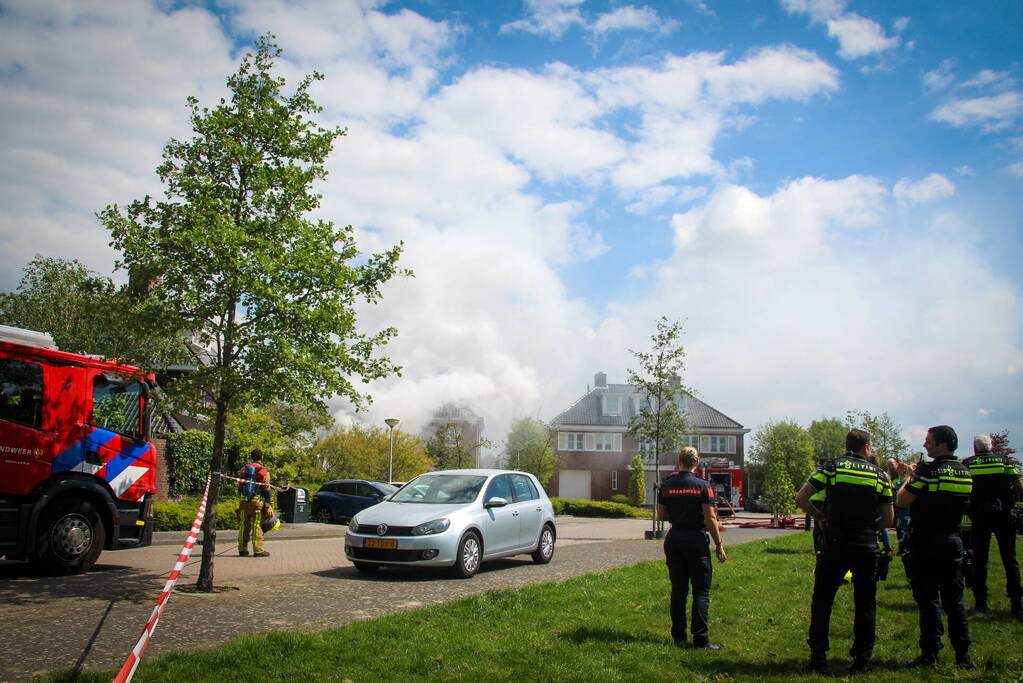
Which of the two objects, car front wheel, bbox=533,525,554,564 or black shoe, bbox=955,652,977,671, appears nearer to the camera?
black shoe, bbox=955,652,977,671

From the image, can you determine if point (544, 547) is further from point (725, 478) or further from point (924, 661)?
point (725, 478)

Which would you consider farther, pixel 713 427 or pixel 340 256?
pixel 713 427

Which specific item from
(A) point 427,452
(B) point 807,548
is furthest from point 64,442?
(A) point 427,452

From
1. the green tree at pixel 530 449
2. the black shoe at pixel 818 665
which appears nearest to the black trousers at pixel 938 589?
the black shoe at pixel 818 665

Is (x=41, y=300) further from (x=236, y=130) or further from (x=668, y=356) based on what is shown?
(x=236, y=130)

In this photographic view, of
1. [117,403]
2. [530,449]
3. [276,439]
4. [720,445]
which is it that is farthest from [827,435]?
[117,403]

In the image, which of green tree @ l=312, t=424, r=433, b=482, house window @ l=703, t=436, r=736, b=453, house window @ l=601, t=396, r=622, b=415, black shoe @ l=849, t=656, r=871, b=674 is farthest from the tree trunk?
house window @ l=703, t=436, r=736, b=453

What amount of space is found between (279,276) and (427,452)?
30.0 metres

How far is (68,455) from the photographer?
998 cm

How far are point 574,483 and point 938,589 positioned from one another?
4909cm

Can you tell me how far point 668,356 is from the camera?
21.9 m

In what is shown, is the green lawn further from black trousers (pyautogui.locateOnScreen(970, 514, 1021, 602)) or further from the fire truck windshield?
the fire truck windshield

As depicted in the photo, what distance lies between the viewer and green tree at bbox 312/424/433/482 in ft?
108

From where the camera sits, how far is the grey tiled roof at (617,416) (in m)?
55.9
